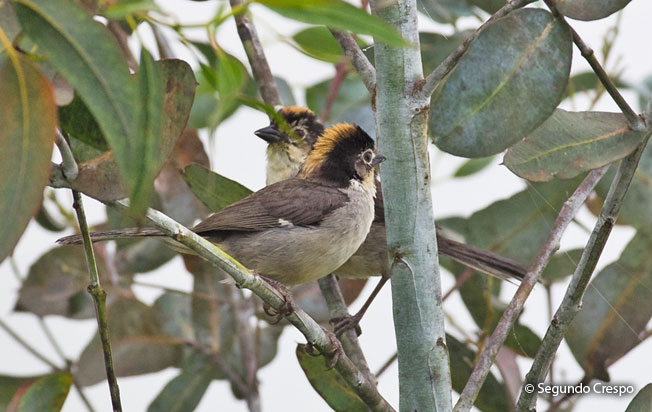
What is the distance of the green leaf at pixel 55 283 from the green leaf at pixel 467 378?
1.47m

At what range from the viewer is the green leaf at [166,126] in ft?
5.47

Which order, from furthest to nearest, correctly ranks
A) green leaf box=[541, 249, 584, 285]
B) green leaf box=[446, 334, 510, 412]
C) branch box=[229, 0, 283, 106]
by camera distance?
1. branch box=[229, 0, 283, 106]
2. green leaf box=[541, 249, 584, 285]
3. green leaf box=[446, 334, 510, 412]

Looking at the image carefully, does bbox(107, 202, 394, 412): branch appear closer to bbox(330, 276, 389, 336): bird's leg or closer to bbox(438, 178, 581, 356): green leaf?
bbox(438, 178, 581, 356): green leaf

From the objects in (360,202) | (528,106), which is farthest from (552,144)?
(360,202)

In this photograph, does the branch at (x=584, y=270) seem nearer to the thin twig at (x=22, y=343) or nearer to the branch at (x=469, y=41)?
the branch at (x=469, y=41)

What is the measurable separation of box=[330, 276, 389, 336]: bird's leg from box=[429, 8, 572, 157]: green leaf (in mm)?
1798

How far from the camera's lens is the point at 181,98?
169cm

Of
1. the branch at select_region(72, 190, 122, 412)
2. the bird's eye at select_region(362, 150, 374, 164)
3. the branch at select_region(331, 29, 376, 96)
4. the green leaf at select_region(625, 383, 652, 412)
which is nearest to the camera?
the branch at select_region(72, 190, 122, 412)

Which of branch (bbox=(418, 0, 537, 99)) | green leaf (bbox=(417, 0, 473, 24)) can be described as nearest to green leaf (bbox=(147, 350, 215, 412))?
green leaf (bbox=(417, 0, 473, 24))

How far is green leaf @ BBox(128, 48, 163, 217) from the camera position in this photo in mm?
1249

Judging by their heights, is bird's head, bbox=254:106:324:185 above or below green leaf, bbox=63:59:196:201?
above

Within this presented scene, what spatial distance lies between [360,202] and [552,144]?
1807 millimetres

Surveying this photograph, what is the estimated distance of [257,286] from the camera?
1942 millimetres

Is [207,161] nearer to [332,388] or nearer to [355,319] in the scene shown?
[355,319]
